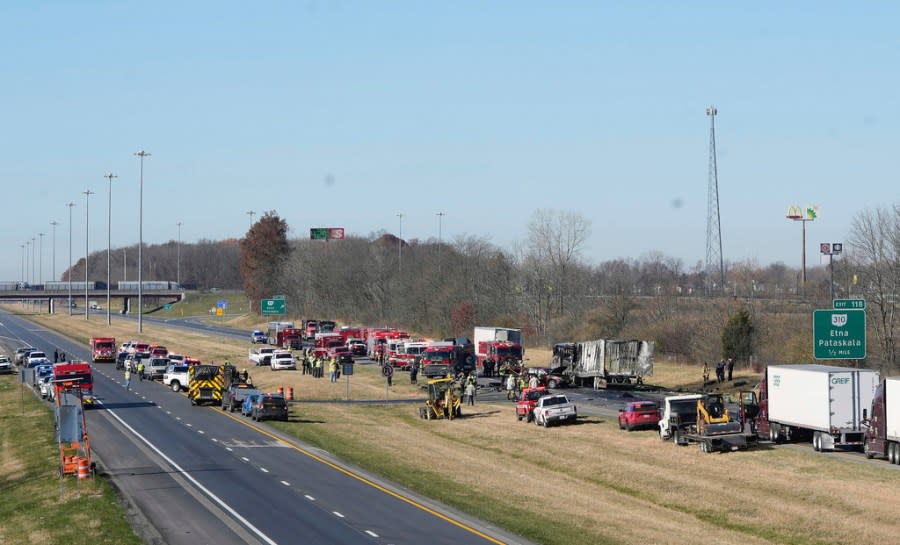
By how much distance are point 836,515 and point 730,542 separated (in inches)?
177

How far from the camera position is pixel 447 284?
15112 cm

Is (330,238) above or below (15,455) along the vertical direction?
above

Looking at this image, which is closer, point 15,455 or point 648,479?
point 648,479

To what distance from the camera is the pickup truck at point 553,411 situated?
56719 millimetres

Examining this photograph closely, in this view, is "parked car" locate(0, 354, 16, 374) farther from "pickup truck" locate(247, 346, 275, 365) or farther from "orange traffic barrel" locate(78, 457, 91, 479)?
"orange traffic barrel" locate(78, 457, 91, 479)

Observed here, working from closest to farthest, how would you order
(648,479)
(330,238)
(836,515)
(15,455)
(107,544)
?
(107,544) < (836,515) < (648,479) < (15,455) < (330,238)

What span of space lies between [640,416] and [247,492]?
74.7 ft

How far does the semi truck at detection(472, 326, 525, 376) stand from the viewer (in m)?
86.1

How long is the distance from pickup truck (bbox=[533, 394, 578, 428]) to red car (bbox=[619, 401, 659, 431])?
3.78m

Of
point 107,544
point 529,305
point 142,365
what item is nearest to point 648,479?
point 107,544

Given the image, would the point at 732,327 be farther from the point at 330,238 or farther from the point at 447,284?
the point at 330,238

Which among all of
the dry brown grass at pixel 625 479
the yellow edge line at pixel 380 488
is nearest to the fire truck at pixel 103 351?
the dry brown grass at pixel 625 479

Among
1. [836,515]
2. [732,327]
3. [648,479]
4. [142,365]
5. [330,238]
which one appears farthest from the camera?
[330,238]

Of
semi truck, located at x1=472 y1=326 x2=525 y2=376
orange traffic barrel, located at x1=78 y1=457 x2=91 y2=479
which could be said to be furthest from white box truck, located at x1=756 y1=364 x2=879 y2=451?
semi truck, located at x1=472 y1=326 x2=525 y2=376
